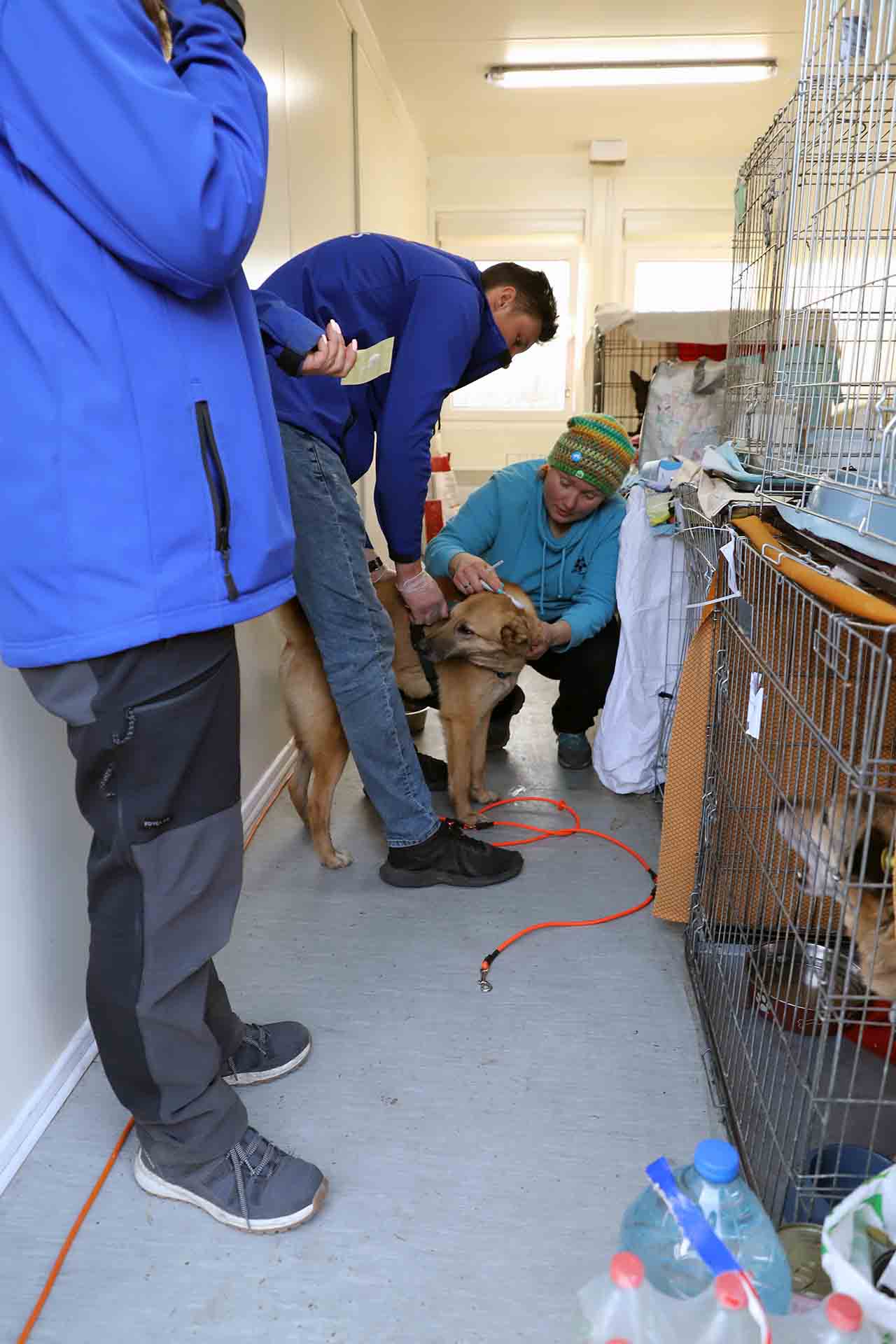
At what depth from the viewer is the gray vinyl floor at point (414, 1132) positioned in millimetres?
1133

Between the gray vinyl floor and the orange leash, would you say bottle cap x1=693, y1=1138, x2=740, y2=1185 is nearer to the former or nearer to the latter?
the gray vinyl floor

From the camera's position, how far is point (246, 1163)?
1254mm

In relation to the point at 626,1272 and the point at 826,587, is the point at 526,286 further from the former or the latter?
the point at 626,1272

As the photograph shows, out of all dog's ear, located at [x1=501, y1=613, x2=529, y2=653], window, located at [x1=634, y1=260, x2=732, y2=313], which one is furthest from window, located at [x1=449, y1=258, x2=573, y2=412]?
A: dog's ear, located at [x1=501, y1=613, x2=529, y2=653]

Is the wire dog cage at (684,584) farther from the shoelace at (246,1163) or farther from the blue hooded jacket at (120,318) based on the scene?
the shoelace at (246,1163)

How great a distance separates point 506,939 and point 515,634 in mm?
921

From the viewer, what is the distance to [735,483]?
183cm

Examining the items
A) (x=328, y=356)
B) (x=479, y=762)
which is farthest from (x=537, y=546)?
(x=328, y=356)

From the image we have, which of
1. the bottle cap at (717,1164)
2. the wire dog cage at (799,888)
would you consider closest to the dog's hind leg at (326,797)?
the wire dog cage at (799,888)

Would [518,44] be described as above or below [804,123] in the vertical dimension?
above

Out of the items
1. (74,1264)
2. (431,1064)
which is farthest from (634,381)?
(74,1264)

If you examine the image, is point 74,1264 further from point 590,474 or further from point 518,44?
point 518,44

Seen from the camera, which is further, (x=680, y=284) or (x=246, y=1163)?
(x=680, y=284)

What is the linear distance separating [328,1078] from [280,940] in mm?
460
